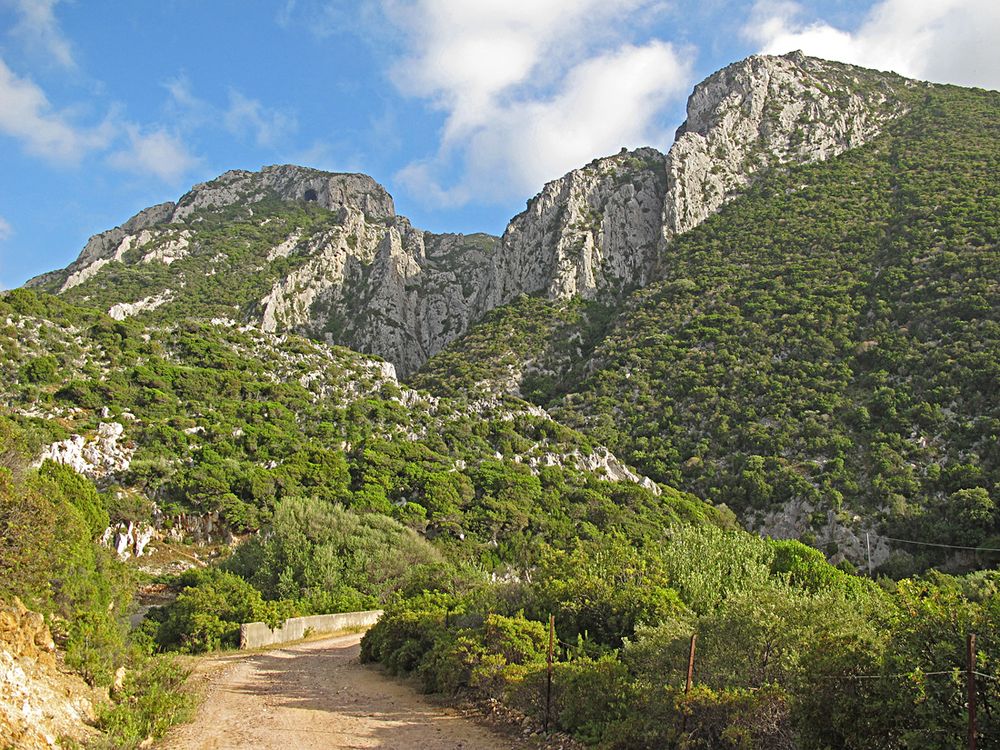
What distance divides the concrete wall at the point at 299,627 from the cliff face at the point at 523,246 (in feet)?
205

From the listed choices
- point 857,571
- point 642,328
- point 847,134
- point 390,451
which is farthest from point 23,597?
point 847,134

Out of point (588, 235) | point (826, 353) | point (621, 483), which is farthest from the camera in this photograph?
point (588, 235)

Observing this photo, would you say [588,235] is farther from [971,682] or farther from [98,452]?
[971,682]

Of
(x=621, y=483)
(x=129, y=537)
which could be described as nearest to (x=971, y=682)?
(x=129, y=537)

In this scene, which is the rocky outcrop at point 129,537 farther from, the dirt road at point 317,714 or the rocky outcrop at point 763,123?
the rocky outcrop at point 763,123

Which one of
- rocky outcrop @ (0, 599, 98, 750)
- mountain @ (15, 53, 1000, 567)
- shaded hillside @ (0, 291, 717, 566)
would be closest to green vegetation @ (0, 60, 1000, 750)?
shaded hillside @ (0, 291, 717, 566)

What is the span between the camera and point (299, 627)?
21.7 metres

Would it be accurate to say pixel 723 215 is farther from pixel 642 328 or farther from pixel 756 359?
pixel 756 359

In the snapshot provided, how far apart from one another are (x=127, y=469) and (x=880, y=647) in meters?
38.1

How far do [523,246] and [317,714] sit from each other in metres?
86.0

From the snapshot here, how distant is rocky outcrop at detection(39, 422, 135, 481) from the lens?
3325 centimetres

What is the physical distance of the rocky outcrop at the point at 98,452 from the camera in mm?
33250

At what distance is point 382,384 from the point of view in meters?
60.2

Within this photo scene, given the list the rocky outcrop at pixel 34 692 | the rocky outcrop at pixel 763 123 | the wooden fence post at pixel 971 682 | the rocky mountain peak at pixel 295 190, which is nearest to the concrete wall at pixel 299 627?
the rocky outcrop at pixel 34 692
